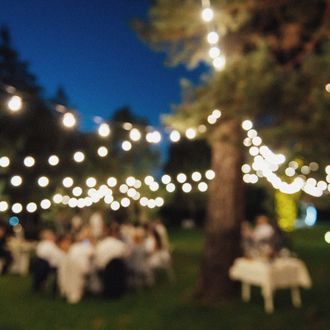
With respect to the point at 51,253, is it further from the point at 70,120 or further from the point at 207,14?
the point at 207,14

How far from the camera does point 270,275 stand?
777 centimetres

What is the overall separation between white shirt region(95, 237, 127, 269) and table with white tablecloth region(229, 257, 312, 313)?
196cm

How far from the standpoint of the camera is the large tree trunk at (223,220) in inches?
327

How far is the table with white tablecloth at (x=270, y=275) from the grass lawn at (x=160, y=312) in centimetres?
23

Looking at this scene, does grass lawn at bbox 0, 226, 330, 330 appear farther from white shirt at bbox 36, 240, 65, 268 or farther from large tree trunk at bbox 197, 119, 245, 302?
white shirt at bbox 36, 240, 65, 268

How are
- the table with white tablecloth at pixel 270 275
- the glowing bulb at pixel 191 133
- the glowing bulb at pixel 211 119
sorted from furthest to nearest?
the glowing bulb at pixel 191 133
the glowing bulb at pixel 211 119
the table with white tablecloth at pixel 270 275

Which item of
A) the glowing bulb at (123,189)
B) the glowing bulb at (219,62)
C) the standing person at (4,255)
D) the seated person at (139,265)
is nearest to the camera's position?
the glowing bulb at (219,62)

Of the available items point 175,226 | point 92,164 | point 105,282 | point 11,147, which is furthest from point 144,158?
point 105,282

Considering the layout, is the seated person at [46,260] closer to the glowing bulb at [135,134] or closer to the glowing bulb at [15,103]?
the glowing bulb at [135,134]

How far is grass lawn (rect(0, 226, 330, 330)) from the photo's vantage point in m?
7.06

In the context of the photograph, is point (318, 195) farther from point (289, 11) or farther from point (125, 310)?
point (125, 310)

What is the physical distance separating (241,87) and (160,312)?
3.37 metres

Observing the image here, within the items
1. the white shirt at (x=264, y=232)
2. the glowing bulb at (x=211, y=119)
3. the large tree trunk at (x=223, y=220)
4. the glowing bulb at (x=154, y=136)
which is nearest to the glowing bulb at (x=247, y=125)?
the large tree trunk at (x=223, y=220)

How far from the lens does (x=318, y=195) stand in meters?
11.6
